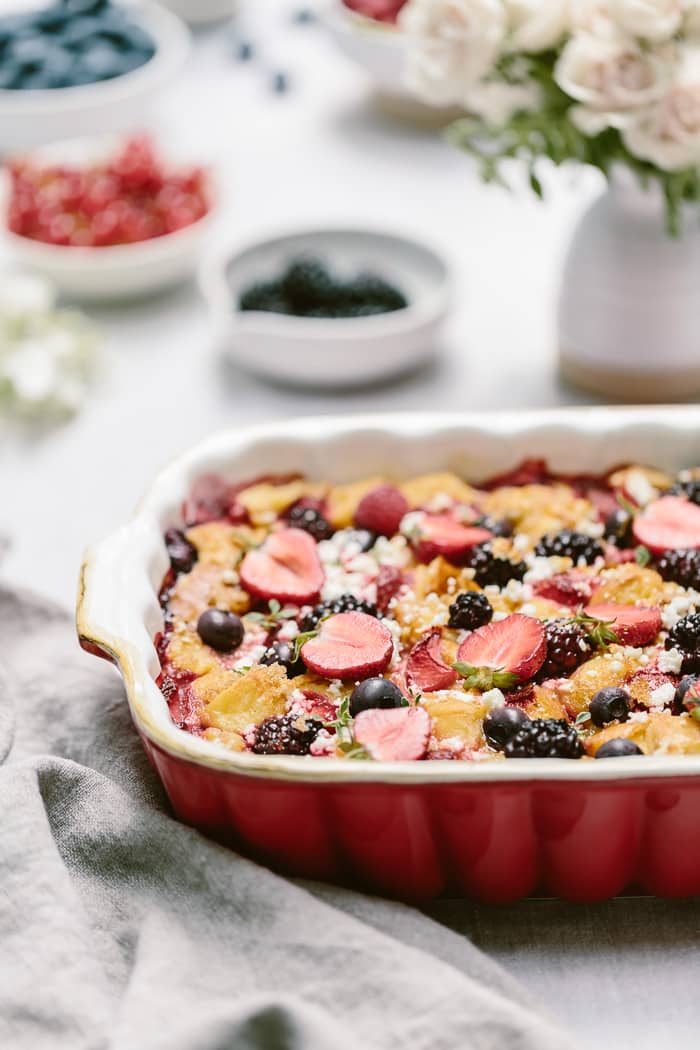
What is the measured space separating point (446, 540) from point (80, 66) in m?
1.84

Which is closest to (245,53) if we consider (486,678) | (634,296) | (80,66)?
(80,66)

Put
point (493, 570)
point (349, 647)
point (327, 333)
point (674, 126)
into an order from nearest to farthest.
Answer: point (349, 647), point (493, 570), point (674, 126), point (327, 333)

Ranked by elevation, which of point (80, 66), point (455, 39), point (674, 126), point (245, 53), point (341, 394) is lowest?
point (341, 394)

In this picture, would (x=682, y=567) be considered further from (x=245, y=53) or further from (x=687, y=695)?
(x=245, y=53)

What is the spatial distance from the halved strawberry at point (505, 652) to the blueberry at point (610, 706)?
0.08 meters

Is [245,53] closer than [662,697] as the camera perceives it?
No

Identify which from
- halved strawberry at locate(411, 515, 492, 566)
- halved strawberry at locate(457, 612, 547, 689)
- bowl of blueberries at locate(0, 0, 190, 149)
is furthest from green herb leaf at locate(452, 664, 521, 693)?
bowl of blueberries at locate(0, 0, 190, 149)

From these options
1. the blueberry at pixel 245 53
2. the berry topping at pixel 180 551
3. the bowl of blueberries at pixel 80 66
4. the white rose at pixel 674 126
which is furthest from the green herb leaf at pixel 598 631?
the blueberry at pixel 245 53

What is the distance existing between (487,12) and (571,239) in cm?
44

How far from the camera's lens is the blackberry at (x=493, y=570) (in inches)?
59.7

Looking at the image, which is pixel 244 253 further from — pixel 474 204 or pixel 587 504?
pixel 587 504

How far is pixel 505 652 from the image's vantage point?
1.39 m

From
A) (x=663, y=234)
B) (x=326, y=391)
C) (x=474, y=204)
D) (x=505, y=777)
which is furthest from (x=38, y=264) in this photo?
(x=505, y=777)

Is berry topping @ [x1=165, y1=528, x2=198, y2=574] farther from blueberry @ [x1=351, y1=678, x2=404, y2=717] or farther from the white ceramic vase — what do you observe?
the white ceramic vase
